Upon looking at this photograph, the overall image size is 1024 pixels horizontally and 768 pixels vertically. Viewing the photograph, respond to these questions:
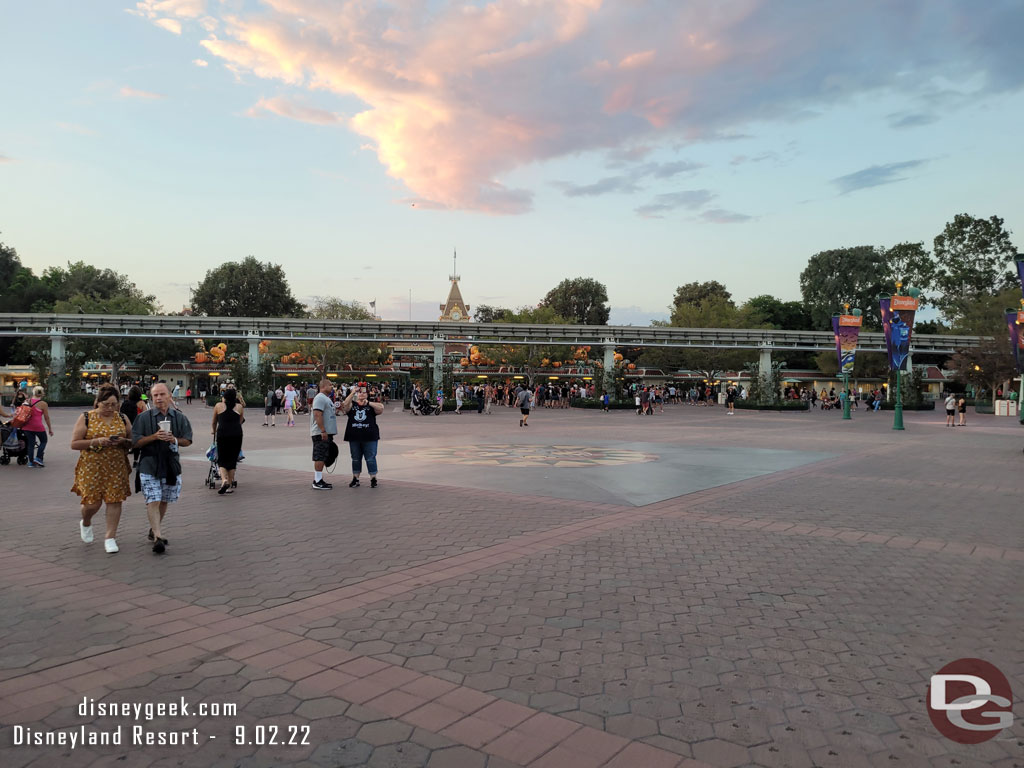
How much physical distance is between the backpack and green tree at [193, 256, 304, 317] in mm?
63269

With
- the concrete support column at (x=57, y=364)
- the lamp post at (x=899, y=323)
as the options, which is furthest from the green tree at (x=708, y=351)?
→ the concrete support column at (x=57, y=364)

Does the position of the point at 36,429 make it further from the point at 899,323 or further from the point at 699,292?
the point at 699,292

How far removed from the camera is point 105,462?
6473mm

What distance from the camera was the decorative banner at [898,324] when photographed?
26.8 m

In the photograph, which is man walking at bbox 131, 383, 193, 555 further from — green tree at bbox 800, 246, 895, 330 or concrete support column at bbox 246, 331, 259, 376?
green tree at bbox 800, 246, 895, 330

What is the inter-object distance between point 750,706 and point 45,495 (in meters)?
9.88

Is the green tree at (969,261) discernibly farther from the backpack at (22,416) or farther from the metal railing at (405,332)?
the backpack at (22,416)

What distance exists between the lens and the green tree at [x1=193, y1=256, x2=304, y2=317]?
241 feet

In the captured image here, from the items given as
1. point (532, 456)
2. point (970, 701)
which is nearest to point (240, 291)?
point (532, 456)

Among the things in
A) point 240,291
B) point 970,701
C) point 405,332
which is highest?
point 240,291

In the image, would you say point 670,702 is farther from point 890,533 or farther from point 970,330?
point 970,330

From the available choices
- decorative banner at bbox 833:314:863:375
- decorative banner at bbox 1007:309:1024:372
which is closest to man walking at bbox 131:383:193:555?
decorative banner at bbox 1007:309:1024:372

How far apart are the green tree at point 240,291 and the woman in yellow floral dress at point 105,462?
71.1 meters

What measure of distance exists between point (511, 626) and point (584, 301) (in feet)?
266
